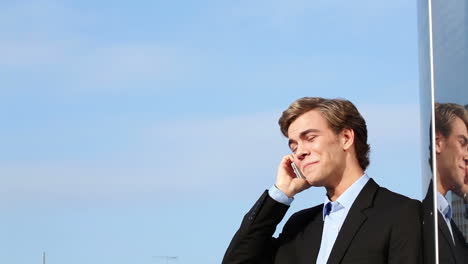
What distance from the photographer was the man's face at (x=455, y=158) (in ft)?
7.95

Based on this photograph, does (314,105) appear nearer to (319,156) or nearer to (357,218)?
(319,156)

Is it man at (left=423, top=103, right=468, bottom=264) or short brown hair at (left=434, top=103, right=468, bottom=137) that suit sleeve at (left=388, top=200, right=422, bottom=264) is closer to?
man at (left=423, top=103, right=468, bottom=264)

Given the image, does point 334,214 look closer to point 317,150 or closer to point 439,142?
point 317,150

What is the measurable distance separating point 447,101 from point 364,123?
1.30 m

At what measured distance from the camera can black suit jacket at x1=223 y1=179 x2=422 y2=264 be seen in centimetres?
332

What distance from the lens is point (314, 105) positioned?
366 cm

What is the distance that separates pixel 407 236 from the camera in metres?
3.28

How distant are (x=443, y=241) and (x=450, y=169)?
0.85 ft

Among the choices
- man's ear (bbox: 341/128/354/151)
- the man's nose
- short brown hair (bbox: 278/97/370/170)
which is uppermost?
short brown hair (bbox: 278/97/370/170)

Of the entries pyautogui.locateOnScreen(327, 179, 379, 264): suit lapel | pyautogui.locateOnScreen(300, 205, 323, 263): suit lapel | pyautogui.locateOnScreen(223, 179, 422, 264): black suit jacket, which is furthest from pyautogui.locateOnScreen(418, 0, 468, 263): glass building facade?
pyautogui.locateOnScreen(300, 205, 323, 263): suit lapel

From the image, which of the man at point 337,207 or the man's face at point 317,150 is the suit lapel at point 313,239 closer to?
the man at point 337,207

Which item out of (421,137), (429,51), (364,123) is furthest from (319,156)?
(429,51)

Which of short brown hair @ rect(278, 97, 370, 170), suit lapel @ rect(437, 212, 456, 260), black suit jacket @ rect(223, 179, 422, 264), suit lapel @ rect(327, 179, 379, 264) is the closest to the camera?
suit lapel @ rect(437, 212, 456, 260)

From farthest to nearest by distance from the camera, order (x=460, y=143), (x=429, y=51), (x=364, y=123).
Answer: (x=364, y=123) < (x=429, y=51) < (x=460, y=143)
